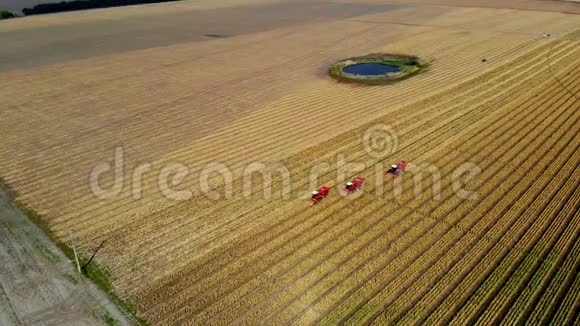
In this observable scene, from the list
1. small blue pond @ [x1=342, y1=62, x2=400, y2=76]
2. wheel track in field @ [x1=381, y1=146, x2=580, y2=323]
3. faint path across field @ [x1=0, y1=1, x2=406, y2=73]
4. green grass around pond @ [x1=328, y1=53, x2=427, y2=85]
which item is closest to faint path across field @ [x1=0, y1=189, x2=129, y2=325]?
wheel track in field @ [x1=381, y1=146, x2=580, y2=323]

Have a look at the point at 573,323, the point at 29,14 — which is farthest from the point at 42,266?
the point at 29,14

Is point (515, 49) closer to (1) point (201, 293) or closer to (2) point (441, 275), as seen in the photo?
(2) point (441, 275)

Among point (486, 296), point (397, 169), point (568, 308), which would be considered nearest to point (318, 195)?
point (397, 169)

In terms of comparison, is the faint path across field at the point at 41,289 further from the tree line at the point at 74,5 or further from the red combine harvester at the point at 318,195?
the tree line at the point at 74,5

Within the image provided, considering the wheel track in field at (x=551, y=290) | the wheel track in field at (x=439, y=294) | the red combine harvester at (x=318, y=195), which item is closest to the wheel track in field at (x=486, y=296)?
the wheel track in field at (x=439, y=294)

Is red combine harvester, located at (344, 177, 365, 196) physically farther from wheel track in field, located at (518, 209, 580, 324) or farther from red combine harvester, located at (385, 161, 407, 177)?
wheel track in field, located at (518, 209, 580, 324)
